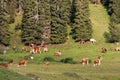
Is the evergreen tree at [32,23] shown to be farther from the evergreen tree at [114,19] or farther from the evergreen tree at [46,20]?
the evergreen tree at [114,19]

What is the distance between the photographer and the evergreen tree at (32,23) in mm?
90000

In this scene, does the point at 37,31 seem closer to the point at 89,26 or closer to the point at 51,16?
the point at 51,16

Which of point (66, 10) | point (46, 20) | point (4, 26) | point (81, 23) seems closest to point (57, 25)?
point (46, 20)

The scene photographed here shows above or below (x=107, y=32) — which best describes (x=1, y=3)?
above

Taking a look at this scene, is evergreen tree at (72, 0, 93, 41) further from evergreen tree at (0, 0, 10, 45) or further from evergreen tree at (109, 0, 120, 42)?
evergreen tree at (0, 0, 10, 45)

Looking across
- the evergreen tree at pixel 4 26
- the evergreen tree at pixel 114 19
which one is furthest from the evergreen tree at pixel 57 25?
the evergreen tree at pixel 114 19

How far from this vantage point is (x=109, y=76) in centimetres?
4494

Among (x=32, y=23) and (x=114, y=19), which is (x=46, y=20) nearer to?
(x=32, y=23)

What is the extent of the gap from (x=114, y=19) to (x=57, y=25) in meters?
18.2

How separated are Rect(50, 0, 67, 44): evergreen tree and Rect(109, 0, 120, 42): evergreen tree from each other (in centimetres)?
1170

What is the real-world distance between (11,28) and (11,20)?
3.29 m

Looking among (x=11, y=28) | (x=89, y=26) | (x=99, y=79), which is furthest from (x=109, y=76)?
(x=11, y=28)

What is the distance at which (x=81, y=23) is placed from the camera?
302ft

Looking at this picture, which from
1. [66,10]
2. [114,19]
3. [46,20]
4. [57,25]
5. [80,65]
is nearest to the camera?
[80,65]
